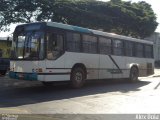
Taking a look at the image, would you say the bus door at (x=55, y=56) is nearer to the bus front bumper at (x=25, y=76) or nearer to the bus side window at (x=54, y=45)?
the bus side window at (x=54, y=45)

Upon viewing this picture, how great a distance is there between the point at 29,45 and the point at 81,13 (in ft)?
68.1

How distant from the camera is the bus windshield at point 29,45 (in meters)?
13.8

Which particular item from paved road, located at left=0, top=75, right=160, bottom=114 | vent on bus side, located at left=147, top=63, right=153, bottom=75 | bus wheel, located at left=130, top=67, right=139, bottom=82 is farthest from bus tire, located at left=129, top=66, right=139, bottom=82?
paved road, located at left=0, top=75, right=160, bottom=114

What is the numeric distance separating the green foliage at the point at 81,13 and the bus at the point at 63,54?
580 inches

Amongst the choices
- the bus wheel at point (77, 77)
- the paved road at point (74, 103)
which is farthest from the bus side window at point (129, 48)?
the paved road at point (74, 103)

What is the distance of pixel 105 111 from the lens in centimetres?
1002

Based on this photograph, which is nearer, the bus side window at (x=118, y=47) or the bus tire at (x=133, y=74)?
the bus side window at (x=118, y=47)

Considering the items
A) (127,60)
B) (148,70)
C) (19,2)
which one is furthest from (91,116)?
(19,2)

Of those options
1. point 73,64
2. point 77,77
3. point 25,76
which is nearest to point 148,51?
point 77,77

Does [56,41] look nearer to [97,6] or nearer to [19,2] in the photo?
[19,2]

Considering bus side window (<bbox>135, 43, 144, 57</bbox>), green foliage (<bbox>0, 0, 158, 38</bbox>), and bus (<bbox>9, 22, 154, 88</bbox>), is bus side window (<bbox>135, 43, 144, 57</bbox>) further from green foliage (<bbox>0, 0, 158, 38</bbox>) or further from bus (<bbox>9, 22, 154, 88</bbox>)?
green foliage (<bbox>0, 0, 158, 38</bbox>)

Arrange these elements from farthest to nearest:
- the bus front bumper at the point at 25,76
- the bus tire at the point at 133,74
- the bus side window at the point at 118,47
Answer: the bus tire at the point at 133,74, the bus side window at the point at 118,47, the bus front bumper at the point at 25,76

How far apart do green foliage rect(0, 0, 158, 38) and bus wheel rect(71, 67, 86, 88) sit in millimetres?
17929

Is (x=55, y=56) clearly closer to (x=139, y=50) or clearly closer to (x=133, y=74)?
(x=133, y=74)
